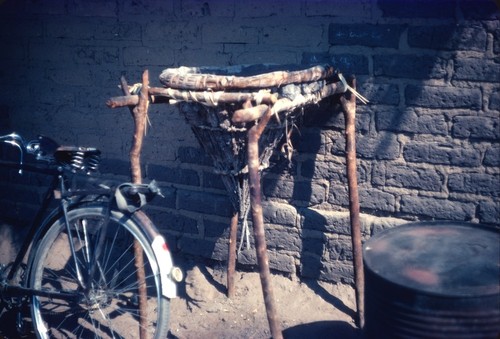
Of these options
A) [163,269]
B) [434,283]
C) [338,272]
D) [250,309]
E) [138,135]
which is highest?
[138,135]

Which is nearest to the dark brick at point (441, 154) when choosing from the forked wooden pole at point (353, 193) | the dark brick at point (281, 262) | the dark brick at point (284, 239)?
the forked wooden pole at point (353, 193)

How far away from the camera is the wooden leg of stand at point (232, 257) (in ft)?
10.5

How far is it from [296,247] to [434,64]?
1.49 m

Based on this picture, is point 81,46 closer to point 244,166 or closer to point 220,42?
point 220,42

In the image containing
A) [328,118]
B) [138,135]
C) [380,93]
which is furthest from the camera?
[328,118]

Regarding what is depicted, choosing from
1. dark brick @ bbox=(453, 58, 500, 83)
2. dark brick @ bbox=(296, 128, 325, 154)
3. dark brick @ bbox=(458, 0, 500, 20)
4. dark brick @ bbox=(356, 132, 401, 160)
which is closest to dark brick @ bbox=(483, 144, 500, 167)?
dark brick @ bbox=(453, 58, 500, 83)

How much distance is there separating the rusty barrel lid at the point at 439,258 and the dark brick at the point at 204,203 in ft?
4.42

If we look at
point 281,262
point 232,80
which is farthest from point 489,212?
point 232,80

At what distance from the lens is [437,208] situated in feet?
9.88

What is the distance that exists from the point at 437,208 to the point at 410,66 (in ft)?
2.89

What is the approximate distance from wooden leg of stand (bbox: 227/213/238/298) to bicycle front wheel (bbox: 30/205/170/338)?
0.51 meters

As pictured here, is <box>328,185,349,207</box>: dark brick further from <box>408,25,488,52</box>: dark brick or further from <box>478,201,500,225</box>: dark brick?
<box>408,25,488,52</box>: dark brick

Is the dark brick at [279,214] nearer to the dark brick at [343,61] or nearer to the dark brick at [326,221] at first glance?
the dark brick at [326,221]

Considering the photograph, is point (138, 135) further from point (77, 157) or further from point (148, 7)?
point (148, 7)
